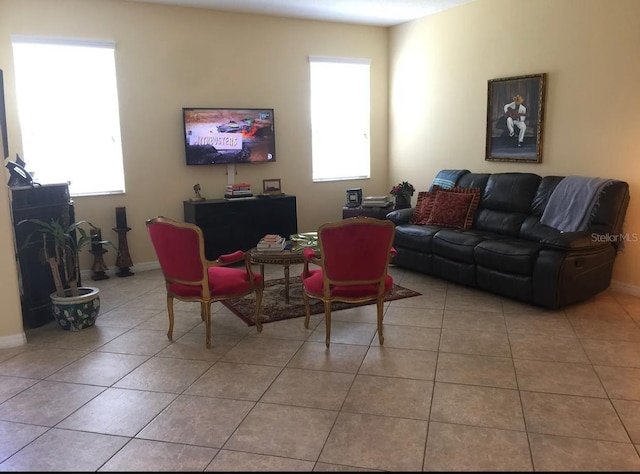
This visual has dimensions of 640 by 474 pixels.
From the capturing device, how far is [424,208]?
5574mm

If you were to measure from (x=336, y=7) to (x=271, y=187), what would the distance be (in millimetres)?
2191

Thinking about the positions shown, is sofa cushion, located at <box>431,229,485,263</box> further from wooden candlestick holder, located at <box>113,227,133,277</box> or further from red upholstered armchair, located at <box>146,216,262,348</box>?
wooden candlestick holder, located at <box>113,227,133,277</box>

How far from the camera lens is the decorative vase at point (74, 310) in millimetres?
3855

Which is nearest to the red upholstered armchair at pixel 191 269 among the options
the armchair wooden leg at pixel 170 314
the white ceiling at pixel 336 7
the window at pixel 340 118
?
the armchair wooden leg at pixel 170 314

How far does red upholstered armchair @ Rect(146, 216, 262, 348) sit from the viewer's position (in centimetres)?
344

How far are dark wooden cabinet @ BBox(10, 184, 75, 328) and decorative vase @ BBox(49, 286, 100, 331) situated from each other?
0.16 meters

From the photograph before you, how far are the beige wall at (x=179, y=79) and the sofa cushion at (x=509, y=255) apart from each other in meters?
2.80

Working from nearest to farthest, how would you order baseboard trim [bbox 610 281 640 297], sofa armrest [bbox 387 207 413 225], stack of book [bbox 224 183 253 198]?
1. baseboard trim [bbox 610 281 640 297]
2. sofa armrest [bbox 387 207 413 225]
3. stack of book [bbox 224 183 253 198]

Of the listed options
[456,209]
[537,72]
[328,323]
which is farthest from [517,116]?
[328,323]

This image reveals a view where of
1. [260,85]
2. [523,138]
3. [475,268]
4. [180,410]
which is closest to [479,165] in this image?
[523,138]

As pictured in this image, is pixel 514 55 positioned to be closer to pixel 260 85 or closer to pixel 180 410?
pixel 260 85

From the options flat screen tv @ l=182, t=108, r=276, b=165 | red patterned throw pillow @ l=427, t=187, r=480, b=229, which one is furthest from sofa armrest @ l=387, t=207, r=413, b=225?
flat screen tv @ l=182, t=108, r=276, b=165

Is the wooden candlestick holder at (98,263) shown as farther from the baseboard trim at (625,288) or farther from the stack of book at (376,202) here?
the baseboard trim at (625,288)

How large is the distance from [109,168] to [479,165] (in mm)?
4060
